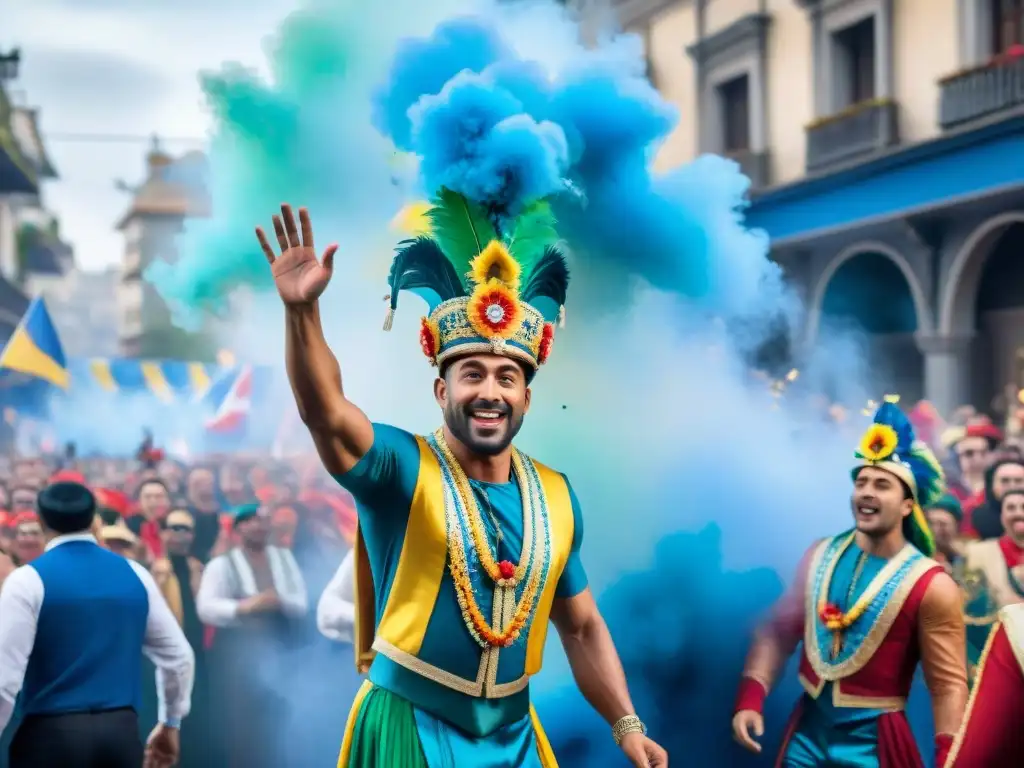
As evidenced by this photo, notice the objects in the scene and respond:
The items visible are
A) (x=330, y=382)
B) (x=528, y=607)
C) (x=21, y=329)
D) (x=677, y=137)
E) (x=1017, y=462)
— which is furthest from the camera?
(x=677, y=137)

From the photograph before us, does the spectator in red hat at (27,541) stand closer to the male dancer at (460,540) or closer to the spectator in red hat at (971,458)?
the male dancer at (460,540)

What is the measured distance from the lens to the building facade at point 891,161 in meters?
11.8

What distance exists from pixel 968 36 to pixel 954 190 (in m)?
1.25

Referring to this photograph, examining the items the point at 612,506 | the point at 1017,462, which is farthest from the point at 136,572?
the point at 1017,462

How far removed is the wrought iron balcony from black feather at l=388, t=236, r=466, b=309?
11343mm

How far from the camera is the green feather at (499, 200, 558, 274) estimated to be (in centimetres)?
390

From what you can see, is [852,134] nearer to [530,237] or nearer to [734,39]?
[734,39]

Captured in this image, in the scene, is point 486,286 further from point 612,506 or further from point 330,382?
point 612,506

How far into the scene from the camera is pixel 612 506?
5141mm

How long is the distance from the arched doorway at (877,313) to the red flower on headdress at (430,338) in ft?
32.7

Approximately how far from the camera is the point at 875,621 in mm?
4754

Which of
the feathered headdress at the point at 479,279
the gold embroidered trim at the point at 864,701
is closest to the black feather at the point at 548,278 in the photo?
the feathered headdress at the point at 479,279

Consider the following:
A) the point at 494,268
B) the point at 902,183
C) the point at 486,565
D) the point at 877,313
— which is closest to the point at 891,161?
the point at 902,183

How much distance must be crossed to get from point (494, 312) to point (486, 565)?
628mm
